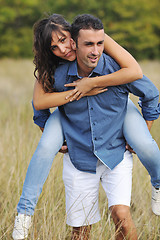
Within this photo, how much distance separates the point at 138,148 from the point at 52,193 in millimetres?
1078

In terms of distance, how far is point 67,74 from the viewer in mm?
2395

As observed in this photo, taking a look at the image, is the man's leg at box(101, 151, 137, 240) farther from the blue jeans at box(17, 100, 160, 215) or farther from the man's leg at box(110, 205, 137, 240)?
the blue jeans at box(17, 100, 160, 215)

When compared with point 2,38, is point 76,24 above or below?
below

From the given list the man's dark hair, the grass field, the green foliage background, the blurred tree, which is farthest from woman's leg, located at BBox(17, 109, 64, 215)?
the green foliage background

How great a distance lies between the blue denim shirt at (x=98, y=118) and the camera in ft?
7.77

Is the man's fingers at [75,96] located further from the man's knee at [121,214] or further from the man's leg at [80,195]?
the man's knee at [121,214]

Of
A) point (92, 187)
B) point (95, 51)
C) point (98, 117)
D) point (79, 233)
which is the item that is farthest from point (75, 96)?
point (79, 233)

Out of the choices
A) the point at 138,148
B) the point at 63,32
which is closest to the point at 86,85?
the point at 63,32

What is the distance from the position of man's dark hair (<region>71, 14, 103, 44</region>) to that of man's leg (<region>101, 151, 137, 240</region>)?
2.92ft

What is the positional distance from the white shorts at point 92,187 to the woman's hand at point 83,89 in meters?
0.49

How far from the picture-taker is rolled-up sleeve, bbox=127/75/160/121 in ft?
7.78

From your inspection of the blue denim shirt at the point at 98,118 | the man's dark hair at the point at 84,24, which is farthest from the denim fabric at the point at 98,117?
the man's dark hair at the point at 84,24

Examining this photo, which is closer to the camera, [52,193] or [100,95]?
[100,95]

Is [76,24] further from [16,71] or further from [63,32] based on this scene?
[16,71]
